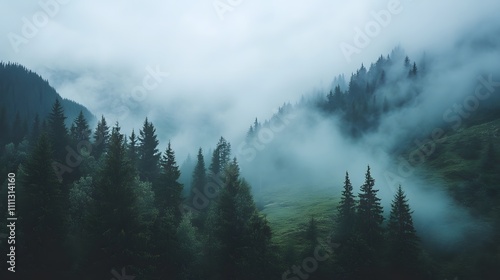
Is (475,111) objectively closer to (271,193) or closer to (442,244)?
(271,193)

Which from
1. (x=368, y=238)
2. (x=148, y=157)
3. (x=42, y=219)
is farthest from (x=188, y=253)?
(x=148, y=157)

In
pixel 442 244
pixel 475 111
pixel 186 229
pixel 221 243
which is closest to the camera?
pixel 221 243

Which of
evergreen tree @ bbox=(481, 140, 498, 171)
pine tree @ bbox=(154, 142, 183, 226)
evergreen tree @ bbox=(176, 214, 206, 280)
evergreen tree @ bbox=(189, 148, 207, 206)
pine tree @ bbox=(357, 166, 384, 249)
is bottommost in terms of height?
evergreen tree @ bbox=(176, 214, 206, 280)

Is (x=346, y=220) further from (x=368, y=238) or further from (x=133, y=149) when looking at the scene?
(x=133, y=149)

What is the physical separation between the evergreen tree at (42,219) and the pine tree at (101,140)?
153 feet

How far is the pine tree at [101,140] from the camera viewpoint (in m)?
94.6

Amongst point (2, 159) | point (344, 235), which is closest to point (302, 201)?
point (344, 235)

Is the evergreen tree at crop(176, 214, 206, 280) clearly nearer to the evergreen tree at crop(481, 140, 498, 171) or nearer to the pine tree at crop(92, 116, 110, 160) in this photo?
the pine tree at crop(92, 116, 110, 160)

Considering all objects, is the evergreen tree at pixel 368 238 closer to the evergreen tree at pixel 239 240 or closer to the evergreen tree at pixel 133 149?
the evergreen tree at pixel 239 240

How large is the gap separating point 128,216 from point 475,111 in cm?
17290

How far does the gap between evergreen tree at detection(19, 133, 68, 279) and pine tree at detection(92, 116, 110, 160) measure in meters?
46.6

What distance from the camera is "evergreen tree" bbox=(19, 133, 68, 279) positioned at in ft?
146

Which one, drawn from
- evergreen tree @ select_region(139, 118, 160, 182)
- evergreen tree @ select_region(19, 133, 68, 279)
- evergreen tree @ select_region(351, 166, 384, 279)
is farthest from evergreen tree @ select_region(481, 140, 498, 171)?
evergreen tree @ select_region(19, 133, 68, 279)

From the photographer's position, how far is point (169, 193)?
2426 inches
